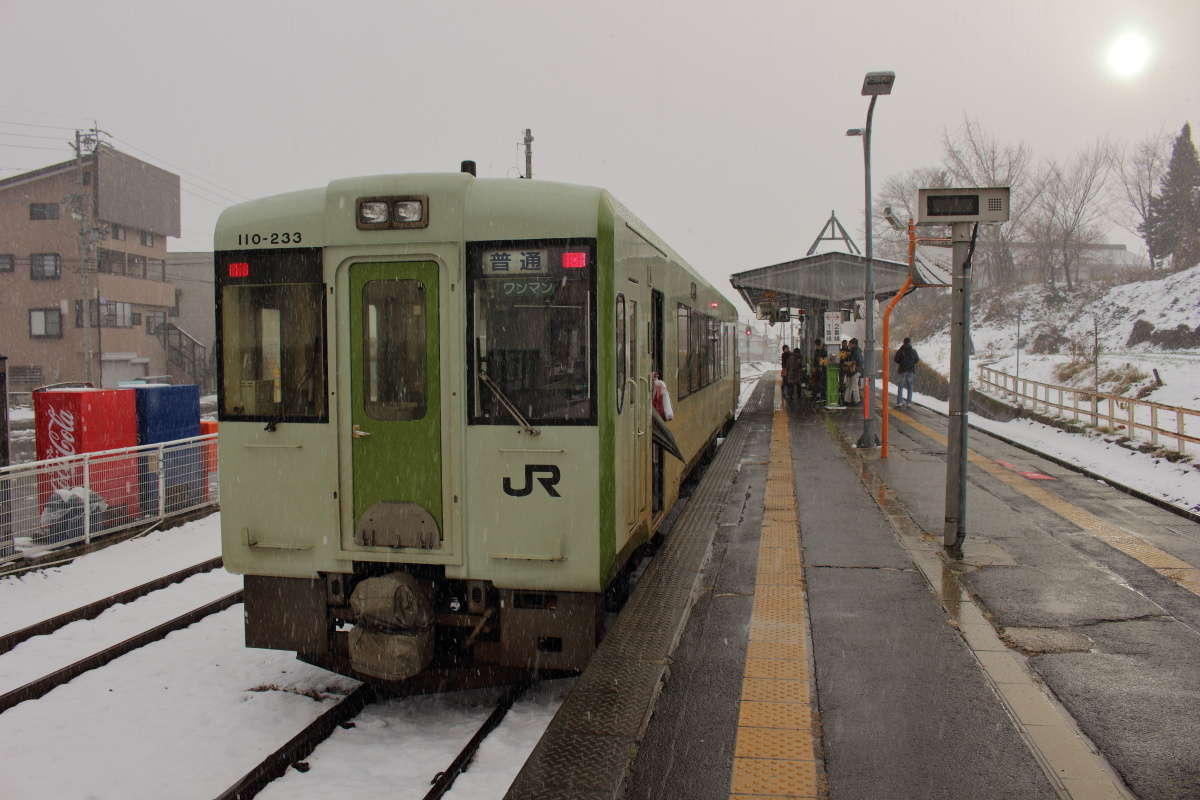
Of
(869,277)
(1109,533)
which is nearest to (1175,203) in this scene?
(869,277)

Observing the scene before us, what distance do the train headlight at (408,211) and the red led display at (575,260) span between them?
85 cm

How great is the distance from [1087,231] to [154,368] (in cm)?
5723

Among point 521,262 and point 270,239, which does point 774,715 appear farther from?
point 270,239

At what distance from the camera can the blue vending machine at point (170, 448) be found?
10383 mm

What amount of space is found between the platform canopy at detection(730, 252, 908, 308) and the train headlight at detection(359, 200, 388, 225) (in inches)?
706

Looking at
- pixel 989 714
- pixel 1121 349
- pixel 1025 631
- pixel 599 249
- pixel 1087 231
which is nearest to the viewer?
pixel 989 714

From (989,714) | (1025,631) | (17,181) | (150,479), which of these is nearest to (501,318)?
(989,714)

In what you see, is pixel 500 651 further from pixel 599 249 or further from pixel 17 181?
A: pixel 17 181

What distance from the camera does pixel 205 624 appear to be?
717 cm

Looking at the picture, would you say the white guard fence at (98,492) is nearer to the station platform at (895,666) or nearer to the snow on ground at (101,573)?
the snow on ground at (101,573)

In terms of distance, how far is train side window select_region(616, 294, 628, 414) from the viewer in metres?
5.58

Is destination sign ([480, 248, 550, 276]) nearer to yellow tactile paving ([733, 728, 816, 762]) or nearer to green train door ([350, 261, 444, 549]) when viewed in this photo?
green train door ([350, 261, 444, 549])

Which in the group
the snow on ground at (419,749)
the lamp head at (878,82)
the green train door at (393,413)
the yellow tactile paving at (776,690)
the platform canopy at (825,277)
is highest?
the lamp head at (878,82)

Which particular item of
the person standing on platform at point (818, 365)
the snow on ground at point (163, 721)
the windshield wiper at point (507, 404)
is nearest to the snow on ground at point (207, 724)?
the snow on ground at point (163, 721)
